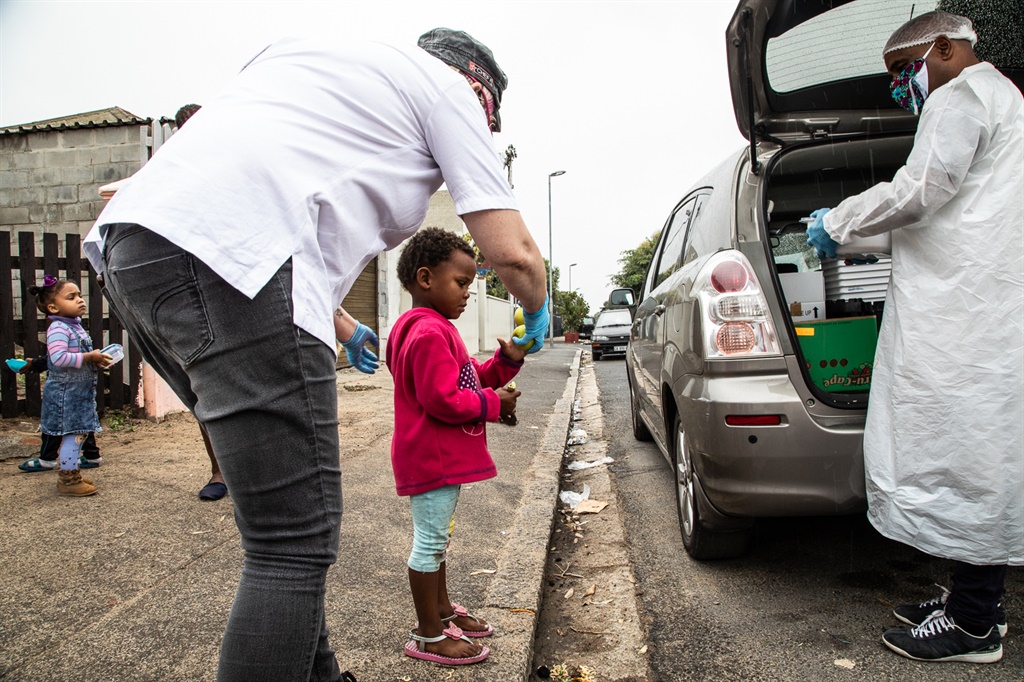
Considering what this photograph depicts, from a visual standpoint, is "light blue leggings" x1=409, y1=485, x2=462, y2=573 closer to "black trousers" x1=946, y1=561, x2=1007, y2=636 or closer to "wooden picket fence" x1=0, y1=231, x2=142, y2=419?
"black trousers" x1=946, y1=561, x2=1007, y2=636

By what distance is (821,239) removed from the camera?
2.71m

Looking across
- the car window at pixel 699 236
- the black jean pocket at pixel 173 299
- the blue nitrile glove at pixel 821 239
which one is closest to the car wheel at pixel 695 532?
the car window at pixel 699 236

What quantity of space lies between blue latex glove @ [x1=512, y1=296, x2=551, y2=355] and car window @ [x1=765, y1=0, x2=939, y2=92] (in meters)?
1.98

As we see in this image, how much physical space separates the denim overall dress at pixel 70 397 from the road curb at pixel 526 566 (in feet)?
7.97

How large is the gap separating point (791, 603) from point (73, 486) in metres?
3.49

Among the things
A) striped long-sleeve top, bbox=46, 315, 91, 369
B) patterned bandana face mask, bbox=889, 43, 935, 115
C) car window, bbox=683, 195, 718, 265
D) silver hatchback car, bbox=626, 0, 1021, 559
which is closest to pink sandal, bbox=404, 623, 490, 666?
silver hatchback car, bbox=626, 0, 1021, 559

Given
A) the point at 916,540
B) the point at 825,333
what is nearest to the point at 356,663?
the point at 916,540

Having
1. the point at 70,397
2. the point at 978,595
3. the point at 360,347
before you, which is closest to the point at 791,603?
the point at 978,595

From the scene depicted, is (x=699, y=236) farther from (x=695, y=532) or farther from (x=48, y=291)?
(x=48, y=291)

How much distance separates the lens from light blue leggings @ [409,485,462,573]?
2285mm

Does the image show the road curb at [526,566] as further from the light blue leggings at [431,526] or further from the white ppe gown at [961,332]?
the white ppe gown at [961,332]

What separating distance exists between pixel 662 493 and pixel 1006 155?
2875 millimetres

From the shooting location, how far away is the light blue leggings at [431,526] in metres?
2.29

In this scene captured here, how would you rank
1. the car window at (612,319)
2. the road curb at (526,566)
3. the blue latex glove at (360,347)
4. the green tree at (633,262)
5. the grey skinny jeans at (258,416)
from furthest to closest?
the green tree at (633,262) → the car window at (612,319) → the road curb at (526,566) → the blue latex glove at (360,347) → the grey skinny jeans at (258,416)
